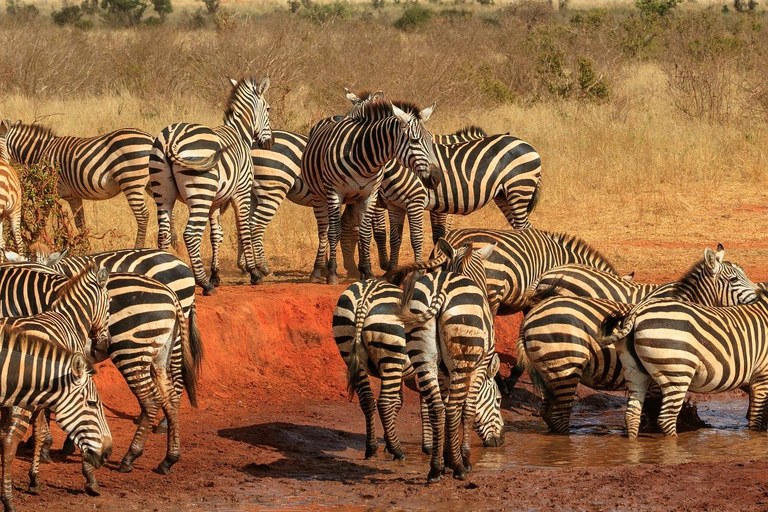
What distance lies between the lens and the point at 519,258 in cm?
1023

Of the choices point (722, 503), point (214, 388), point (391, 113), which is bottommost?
point (214, 388)

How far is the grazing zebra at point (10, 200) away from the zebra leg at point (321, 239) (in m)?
3.04

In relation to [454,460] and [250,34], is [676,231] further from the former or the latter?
[250,34]

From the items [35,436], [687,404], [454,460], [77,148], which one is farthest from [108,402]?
[687,404]

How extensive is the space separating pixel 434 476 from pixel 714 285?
3.83 metres

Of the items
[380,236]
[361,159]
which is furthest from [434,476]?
[380,236]

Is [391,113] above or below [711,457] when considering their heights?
above

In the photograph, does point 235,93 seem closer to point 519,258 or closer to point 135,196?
point 135,196

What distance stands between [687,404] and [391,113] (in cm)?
427

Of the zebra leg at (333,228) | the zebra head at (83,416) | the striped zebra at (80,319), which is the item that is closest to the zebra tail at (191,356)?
the striped zebra at (80,319)

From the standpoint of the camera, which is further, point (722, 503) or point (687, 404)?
point (687, 404)

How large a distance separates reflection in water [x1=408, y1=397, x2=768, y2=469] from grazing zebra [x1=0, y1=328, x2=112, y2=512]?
2499 mm

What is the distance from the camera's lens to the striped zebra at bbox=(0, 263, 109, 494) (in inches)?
263

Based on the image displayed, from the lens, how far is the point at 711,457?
8.16 meters
